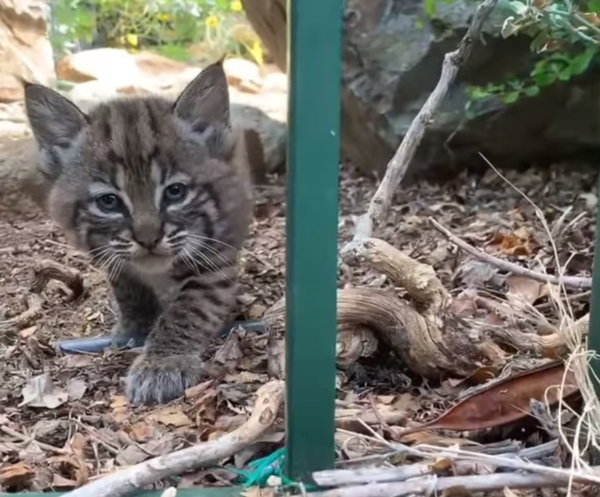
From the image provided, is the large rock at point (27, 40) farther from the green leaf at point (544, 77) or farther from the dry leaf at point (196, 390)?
the dry leaf at point (196, 390)

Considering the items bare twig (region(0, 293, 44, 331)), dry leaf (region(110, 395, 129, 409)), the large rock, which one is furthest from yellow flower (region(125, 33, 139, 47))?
dry leaf (region(110, 395, 129, 409))

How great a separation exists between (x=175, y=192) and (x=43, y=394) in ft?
2.19

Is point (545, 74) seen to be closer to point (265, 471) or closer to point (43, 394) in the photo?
point (43, 394)

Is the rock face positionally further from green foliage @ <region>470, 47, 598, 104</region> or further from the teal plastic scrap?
the teal plastic scrap

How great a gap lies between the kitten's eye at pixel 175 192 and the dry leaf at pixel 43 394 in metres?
0.57

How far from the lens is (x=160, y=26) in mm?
6852

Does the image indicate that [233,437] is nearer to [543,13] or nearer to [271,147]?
[543,13]

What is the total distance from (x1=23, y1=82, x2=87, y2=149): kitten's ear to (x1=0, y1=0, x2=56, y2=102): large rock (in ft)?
9.77

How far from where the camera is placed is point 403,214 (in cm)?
381

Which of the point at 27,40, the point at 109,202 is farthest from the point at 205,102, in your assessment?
the point at 27,40

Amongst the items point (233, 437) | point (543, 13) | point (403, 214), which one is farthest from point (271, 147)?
point (233, 437)

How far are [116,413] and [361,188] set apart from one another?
8.63 feet

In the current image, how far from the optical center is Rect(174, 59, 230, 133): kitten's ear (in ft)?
8.29

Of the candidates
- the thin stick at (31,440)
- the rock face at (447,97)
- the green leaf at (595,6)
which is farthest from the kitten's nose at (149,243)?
the rock face at (447,97)
